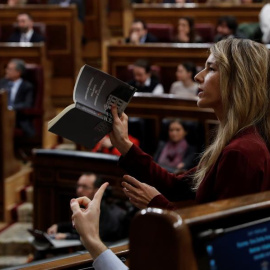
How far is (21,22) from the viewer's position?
14.5 feet

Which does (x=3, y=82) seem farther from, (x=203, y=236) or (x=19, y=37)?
(x=203, y=236)

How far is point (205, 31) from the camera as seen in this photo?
14.4 feet

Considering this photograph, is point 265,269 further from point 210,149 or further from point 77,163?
point 77,163

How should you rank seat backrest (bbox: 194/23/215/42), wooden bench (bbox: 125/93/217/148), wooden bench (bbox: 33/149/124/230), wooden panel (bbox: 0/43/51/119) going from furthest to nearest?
1. seat backrest (bbox: 194/23/215/42)
2. wooden panel (bbox: 0/43/51/119)
3. wooden bench (bbox: 125/93/217/148)
4. wooden bench (bbox: 33/149/124/230)

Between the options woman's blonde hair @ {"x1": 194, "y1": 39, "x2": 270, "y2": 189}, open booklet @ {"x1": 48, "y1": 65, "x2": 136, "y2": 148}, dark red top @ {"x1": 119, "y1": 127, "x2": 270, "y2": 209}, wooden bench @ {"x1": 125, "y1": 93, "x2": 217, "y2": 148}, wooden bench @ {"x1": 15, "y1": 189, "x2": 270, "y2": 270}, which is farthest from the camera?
wooden bench @ {"x1": 125, "y1": 93, "x2": 217, "y2": 148}

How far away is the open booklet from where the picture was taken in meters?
1.12

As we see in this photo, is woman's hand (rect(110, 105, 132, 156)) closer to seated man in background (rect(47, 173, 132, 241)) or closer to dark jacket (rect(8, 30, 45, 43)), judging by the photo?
seated man in background (rect(47, 173, 132, 241))

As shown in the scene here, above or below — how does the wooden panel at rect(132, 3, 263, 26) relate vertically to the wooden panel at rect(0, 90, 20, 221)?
above

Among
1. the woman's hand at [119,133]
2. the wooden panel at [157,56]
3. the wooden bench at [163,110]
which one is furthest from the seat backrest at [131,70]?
the woman's hand at [119,133]

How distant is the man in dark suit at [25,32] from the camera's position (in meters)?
4.41

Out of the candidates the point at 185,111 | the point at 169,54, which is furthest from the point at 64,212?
the point at 169,54

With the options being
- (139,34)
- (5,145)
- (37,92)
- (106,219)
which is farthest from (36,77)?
(106,219)

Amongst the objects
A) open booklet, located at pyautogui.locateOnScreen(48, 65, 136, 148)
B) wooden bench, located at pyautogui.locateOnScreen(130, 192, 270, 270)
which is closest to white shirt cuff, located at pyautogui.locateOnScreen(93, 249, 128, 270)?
wooden bench, located at pyautogui.locateOnScreen(130, 192, 270, 270)

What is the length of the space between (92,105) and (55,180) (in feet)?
6.33
